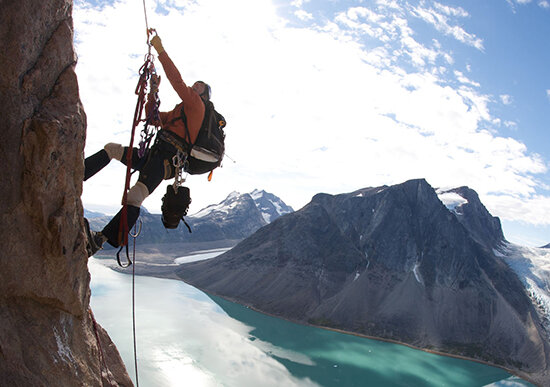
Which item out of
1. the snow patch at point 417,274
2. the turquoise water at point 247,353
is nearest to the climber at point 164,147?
the turquoise water at point 247,353

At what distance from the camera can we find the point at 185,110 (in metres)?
5.25

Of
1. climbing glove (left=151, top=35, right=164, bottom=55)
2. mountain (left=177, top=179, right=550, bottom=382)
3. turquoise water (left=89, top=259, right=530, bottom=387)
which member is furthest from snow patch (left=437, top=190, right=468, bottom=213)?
climbing glove (left=151, top=35, right=164, bottom=55)

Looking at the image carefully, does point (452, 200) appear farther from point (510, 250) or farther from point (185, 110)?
point (185, 110)

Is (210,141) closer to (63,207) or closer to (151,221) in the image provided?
(63,207)

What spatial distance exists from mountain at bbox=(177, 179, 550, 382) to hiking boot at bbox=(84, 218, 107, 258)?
7905cm

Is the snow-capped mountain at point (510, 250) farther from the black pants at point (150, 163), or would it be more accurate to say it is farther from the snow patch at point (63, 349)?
the snow patch at point (63, 349)

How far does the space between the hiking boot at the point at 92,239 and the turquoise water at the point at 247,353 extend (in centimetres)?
4219

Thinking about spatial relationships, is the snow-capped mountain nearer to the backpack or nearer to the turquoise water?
the turquoise water

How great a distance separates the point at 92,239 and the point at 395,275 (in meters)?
94.3

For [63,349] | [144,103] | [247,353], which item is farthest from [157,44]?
[247,353]

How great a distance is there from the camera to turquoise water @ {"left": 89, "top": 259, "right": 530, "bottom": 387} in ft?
155

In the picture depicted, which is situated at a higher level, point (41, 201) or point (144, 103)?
point (144, 103)

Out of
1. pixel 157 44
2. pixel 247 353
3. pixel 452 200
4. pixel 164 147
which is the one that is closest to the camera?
pixel 157 44

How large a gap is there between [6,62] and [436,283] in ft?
317
